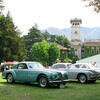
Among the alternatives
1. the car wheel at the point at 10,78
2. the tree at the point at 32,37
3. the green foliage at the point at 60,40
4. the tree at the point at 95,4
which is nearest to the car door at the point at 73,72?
the car wheel at the point at 10,78

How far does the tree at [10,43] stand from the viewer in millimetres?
51162

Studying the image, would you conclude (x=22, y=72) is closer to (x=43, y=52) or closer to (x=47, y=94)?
(x=47, y=94)

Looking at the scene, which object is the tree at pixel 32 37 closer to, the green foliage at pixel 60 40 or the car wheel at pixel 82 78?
the green foliage at pixel 60 40

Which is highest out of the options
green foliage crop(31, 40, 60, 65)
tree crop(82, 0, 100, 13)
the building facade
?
the building facade

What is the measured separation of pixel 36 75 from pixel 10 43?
38745 mm

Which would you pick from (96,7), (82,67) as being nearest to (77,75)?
(82,67)

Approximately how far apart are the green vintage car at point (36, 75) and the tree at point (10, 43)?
114 feet

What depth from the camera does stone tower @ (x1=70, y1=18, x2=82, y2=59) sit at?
10612 cm

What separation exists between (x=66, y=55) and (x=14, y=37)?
55.0 meters

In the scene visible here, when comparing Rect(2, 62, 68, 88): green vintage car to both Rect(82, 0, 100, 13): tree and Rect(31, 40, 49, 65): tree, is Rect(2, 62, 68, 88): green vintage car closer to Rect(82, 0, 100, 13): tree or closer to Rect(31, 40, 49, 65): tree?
→ Rect(82, 0, 100, 13): tree

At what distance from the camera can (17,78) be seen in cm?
1606

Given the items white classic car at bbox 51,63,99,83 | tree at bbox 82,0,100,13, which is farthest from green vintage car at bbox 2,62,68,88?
tree at bbox 82,0,100,13

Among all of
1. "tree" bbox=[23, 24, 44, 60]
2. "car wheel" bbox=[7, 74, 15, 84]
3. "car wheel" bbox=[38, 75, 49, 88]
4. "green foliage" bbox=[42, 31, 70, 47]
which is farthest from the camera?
"green foliage" bbox=[42, 31, 70, 47]

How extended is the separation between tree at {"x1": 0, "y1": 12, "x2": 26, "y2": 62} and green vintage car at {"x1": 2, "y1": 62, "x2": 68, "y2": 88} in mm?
34660
